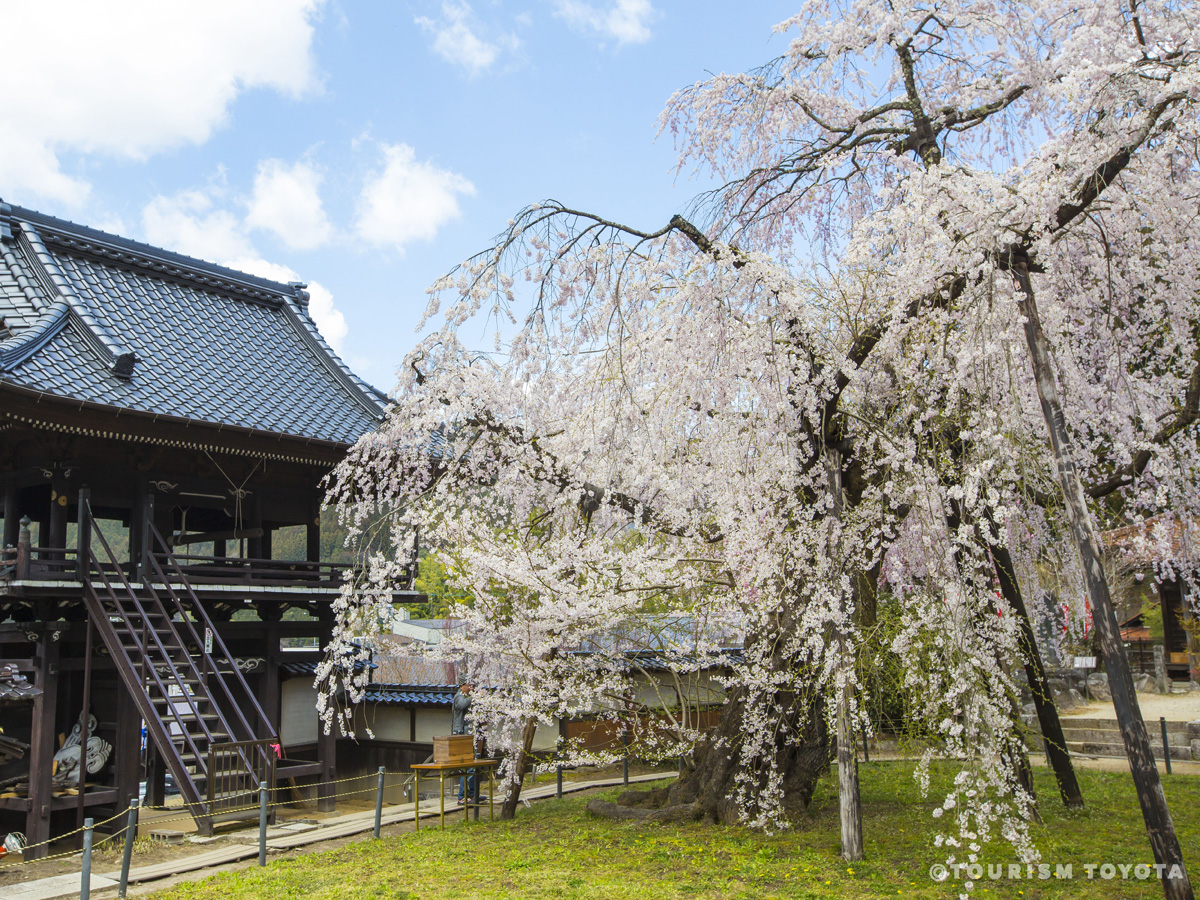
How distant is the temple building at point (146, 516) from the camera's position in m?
9.93

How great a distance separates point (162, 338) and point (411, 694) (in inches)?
285

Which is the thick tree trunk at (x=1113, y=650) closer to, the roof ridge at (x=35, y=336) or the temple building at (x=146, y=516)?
the temple building at (x=146, y=516)

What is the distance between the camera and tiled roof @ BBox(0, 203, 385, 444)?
1059 cm

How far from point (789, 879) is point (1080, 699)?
52.4ft

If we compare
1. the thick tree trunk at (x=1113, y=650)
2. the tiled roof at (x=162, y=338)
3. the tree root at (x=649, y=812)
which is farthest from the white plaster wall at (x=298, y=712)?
the thick tree trunk at (x=1113, y=650)

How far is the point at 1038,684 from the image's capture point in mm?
7023

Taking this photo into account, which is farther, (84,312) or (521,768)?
(84,312)

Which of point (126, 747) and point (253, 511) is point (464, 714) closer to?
point (126, 747)

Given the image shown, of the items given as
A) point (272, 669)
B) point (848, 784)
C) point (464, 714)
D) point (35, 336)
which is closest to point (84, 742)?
point (272, 669)

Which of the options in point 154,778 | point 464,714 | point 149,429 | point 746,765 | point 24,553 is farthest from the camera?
point 154,778

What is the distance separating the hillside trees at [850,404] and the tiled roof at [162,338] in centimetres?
337

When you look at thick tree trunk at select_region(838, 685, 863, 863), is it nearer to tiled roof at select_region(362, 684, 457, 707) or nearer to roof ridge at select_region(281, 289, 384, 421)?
tiled roof at select_region(362, 684, 457, 707)

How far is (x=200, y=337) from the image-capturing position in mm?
13578

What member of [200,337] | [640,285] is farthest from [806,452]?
[200,337]
